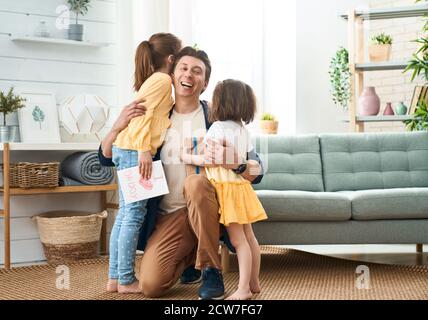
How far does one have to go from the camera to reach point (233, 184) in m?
3.00

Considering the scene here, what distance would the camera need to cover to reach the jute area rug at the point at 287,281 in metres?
3.11

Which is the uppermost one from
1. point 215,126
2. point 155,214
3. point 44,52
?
point 44,52

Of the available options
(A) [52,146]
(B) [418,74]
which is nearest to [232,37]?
(B) [418,74]

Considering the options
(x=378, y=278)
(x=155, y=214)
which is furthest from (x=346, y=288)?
(x=155, y=214)

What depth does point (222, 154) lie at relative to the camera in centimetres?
297

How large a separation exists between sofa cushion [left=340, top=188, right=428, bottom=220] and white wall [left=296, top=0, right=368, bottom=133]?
230cm

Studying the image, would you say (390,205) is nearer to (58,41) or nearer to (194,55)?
(194,55)

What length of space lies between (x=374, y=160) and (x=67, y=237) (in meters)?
1.84

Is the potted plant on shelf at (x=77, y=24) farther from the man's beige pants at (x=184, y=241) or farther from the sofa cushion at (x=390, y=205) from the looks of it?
the sofa cushion at (x=390, y=205)

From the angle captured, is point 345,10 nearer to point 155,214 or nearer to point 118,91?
point 118,91

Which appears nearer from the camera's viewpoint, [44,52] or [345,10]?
[44,52]

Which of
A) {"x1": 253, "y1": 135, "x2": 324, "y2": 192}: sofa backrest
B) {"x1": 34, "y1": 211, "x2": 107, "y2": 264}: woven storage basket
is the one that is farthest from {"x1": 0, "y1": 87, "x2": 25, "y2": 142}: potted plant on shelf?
{"x1": 253, "y1": 135, "x2": 324, "y2": 192}: sofa backrest
